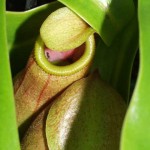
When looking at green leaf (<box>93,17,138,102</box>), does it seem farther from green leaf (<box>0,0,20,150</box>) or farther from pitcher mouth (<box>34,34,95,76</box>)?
green leaf (<box>0,0,20,150</box>)

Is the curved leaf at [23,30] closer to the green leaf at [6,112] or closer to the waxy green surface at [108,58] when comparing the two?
the waxy green surface at [108,58]

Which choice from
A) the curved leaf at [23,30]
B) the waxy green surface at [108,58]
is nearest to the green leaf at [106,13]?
the waxy green surface at [108,58]

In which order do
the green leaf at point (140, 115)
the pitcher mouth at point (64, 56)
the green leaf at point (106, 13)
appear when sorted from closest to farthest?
the green leaf at point (140, 115)
the green leaf at point (106, 13)
the pitcher mouth at point (64, 56)

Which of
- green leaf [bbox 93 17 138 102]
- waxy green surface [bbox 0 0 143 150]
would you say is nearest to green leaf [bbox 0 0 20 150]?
waxy green surface [bbox 0 0 143 150]

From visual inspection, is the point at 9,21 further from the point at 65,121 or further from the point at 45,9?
the point at 65,121

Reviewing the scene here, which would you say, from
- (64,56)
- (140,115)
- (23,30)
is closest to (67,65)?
(64,56)

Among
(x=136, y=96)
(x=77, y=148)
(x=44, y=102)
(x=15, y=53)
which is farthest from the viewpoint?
(x=15, y=53)

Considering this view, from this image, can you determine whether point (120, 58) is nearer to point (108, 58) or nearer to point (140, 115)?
point (108, 58)

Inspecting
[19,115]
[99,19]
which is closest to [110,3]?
[99,19]
